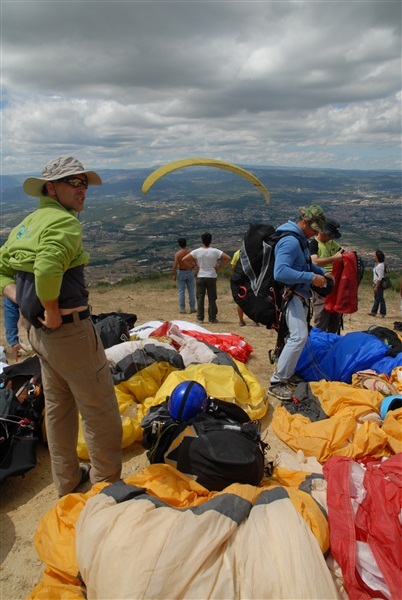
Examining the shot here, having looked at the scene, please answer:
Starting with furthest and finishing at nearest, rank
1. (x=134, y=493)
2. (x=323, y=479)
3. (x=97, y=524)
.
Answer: (x=323, y=479) → (x=134, y=493) → (x=97, y=524)

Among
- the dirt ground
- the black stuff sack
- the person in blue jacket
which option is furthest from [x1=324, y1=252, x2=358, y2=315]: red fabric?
the black stuff sack

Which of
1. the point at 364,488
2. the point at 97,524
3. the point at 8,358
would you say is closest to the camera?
the point at 97,524

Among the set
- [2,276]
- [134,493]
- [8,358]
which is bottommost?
[8,358]

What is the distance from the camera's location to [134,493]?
7.07 feet

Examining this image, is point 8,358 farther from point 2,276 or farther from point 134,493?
point 134,493

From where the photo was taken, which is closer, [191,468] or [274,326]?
[191,468]

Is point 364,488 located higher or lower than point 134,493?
lower

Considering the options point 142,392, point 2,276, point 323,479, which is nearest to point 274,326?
point 142,392

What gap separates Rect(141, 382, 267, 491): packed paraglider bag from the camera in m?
2.34

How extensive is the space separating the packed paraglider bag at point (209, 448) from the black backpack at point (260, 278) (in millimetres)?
1995

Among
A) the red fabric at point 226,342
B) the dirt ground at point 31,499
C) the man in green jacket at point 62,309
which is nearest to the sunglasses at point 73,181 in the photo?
the man in green jacket at point 62,309

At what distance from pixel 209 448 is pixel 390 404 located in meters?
2.30

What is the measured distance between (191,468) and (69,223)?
1.72m

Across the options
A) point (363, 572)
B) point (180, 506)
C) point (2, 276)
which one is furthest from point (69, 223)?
point (363, 572)
